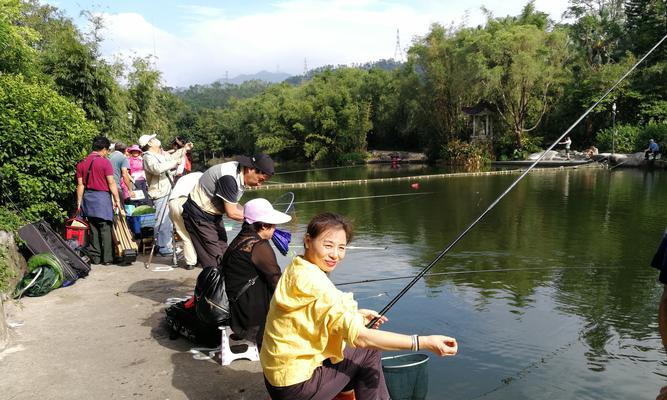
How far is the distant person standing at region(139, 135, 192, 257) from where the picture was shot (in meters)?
6.86

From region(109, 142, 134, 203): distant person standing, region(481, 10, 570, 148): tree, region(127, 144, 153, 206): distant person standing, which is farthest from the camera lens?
region(481, 10, 570, 148): tree

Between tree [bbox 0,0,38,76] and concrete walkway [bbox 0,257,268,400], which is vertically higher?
tree [bbox 0,0,38,76]

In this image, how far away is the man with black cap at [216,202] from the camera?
15.4ft

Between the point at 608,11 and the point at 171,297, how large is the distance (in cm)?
5035

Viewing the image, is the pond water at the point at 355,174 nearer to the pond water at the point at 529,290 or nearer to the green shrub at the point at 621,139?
the green shrub at the point at 621,139

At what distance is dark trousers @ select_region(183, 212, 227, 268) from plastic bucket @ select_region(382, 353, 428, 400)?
2293mm

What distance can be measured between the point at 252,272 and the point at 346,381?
47.9 inches

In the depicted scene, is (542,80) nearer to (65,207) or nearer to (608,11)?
(608,11)

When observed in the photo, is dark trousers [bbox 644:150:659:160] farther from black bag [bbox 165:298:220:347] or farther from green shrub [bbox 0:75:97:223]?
black bag [bbox 165:298:220:347]

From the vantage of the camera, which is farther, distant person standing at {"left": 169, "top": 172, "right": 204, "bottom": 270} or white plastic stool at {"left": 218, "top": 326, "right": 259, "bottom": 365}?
distant person standing at {"left": 169, "top": 172, "right": 204, "bottom": 270}

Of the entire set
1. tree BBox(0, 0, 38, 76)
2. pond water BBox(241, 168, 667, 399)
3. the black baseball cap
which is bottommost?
pond water BBox(241, 168, 667, 399)

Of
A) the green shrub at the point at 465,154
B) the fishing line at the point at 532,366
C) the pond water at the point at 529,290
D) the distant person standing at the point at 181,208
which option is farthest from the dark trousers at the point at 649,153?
the distant person standing at the point at 181,208

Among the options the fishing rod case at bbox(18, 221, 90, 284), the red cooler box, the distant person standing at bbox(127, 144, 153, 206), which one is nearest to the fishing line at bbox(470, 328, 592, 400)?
the fishing rod case at bbox(18, 221, 90, 284)

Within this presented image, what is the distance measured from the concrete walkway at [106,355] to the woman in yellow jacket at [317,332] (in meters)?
0.99
